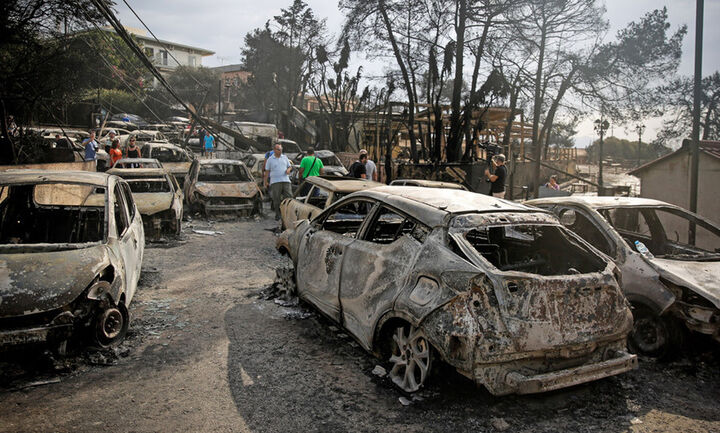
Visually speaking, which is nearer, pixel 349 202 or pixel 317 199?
pixel 349 202

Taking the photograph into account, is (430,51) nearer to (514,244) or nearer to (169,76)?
(514,244)

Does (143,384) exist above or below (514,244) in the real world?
below

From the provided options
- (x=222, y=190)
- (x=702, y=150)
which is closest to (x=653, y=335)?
(x=702, y=150)

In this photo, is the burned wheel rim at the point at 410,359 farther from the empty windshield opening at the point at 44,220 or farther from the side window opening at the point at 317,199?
the side window opening at the point at 317,199

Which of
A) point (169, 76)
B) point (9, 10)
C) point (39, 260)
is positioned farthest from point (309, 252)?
→ point (169, 76)

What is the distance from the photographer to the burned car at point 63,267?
3.75 meters

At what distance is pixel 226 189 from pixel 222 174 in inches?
46.3

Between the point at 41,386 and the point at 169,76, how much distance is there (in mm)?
53329

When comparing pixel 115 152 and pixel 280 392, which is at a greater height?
pixel 115 152

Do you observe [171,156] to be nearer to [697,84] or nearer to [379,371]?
[379,371]

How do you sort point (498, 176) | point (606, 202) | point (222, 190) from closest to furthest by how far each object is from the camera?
point (606, 202)
point (498, 176)
point (222, 190)

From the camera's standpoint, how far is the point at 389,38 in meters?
18.8

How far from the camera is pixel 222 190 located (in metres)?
11.6

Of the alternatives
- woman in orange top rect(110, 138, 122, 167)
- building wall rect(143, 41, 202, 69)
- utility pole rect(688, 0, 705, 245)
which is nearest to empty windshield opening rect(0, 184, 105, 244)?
woman in orange top rect(110, 138, 122, 167)
